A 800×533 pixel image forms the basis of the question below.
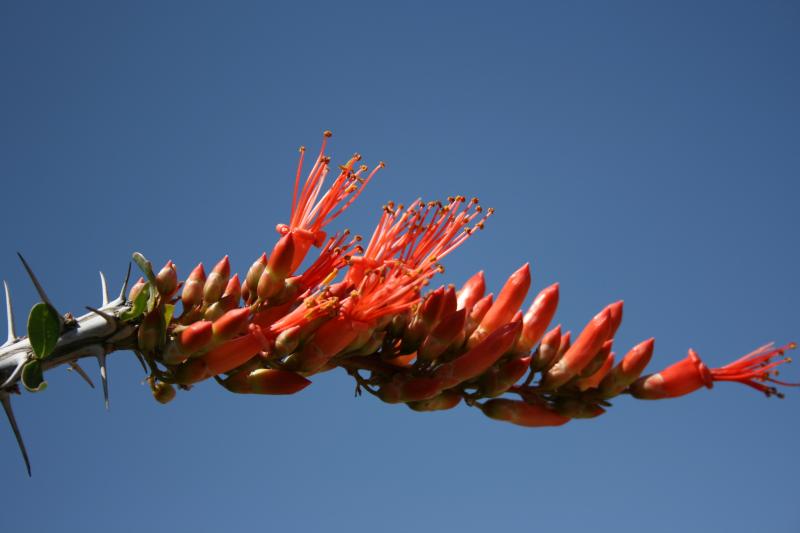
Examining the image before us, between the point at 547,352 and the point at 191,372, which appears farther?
the point at 547,352

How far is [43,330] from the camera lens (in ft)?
7.70

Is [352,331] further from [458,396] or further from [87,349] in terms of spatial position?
[87,349]

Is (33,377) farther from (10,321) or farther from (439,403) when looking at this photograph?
(439,403)

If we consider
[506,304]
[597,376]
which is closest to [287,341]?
[506,304]

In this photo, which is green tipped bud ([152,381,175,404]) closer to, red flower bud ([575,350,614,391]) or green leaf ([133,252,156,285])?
green leaf ([133,252,156,285])

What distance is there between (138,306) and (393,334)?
85 cm

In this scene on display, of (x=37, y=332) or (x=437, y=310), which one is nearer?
(x=37, y=332)

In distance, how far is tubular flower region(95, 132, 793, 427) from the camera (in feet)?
8.71

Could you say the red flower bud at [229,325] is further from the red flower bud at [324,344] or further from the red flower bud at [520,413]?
the red flower bud at [520,413]

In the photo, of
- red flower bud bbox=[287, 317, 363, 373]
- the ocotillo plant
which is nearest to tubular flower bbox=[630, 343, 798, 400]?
the ocotillo plant

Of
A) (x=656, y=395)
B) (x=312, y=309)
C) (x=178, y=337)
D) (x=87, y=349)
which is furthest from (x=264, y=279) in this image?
(x=656, y=395)

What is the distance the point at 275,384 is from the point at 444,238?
813 mm

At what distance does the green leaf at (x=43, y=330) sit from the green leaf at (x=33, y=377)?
3 cm

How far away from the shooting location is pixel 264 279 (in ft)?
9.61
